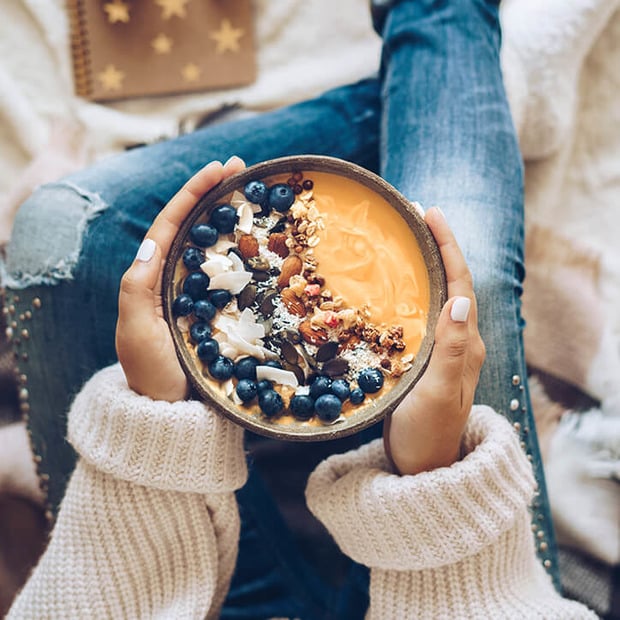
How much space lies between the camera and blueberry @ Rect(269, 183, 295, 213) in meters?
0.58

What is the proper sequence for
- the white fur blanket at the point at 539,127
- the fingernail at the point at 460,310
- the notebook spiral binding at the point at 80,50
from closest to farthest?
the fingernail at the point at 460,310, the white fur blanket at the point at 539,127, the notebook spiral binding at the point at 80,50

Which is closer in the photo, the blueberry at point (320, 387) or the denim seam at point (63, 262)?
the blueberry at point (320, 387)

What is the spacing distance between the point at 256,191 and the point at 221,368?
0.53 feet

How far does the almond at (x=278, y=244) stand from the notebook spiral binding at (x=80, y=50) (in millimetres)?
656

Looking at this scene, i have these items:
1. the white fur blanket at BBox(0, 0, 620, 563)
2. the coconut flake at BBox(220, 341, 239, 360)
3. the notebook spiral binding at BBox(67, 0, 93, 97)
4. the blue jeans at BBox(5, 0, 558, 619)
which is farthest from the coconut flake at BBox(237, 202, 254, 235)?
the notebook spiral binding at BBox(67, 0, 93, 97)

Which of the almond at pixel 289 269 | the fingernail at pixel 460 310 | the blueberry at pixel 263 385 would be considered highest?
the almond at pixel 289 269

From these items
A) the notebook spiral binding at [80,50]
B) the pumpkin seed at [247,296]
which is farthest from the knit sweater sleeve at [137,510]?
the notebook spiral binding at [80,50]

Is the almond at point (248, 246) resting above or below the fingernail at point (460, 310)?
above

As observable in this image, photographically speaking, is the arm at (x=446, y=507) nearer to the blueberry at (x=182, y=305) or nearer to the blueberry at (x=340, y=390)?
the blueberry at (x=340, y=390)

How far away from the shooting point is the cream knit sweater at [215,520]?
59 centimetres

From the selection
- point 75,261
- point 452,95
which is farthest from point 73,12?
point 452,95

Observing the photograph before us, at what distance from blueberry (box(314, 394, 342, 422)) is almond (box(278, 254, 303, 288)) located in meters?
0.11

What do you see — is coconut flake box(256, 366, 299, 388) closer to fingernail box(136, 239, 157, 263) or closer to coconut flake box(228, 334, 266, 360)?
coconut flake box(228, 334, 266, 360)

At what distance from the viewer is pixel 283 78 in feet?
3.56
